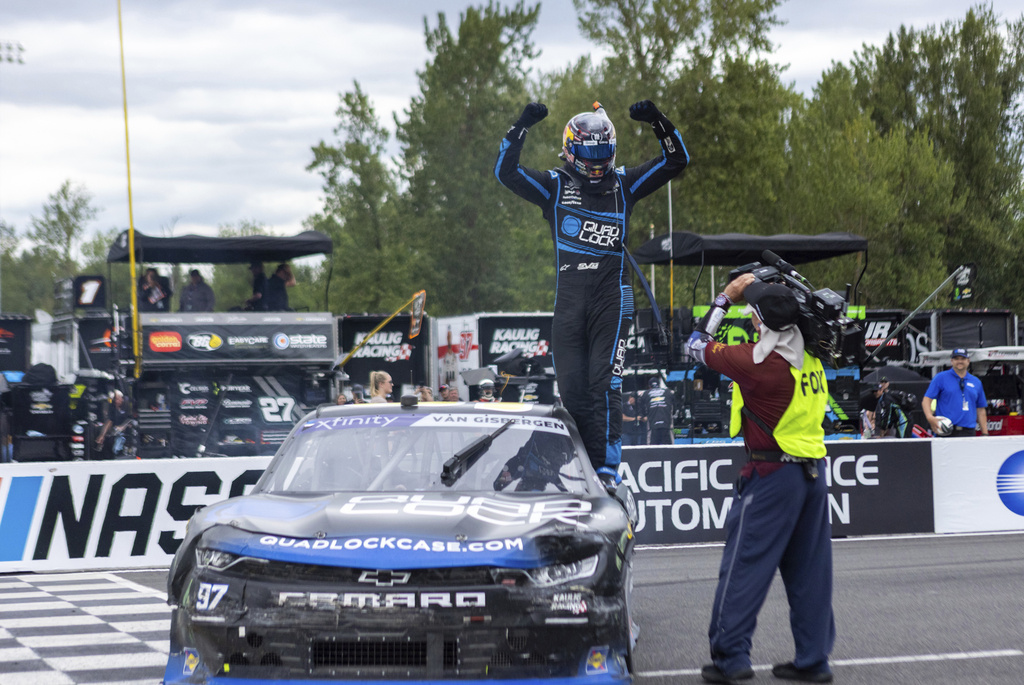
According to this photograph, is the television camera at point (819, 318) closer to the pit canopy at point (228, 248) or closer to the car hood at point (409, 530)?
the car hood at point (409, 530)

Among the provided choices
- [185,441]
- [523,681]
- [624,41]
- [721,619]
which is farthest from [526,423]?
[624,41]

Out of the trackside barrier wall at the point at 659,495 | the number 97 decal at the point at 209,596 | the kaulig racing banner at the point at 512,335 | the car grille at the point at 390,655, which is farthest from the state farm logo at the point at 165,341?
the car grille at the point at 390,655

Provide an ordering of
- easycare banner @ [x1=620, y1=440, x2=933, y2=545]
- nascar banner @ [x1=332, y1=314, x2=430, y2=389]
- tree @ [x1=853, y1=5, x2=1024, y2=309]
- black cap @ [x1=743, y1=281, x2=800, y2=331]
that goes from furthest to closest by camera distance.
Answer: tree @ [x1=853, y1=5, x2=1024, y2=309]
nascar banner @ [x1=332, y1=314, x2=430, y2=389]
easycare banner @ [x1=620, y1=440, x2=933, y2=545]
black cap @ [x1=743, y1=281, x2=800, y2=331]

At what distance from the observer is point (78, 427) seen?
18.0 meters

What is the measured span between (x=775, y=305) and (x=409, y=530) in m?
2.08

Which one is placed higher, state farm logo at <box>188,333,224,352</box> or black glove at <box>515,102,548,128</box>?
black glove at <box>515,102,548,128</box>

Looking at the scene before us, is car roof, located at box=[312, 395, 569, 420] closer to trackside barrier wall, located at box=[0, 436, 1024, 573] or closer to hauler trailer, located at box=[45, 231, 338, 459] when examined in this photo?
trackside barrier wall, located at box=[0, 436, 1024, 573]

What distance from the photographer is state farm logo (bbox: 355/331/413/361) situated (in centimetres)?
2308

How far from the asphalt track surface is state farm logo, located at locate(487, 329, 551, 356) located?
12.5 meters

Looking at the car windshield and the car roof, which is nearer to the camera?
the car windshield

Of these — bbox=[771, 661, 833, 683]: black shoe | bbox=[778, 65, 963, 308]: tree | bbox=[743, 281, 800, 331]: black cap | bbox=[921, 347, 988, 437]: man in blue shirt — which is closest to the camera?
bbox=[743, 281, 800, 331]: black cap

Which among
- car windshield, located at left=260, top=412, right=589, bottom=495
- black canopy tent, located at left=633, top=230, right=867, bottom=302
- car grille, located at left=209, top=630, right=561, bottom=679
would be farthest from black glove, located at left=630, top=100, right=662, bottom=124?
black canopy tent, located at left=633, top=230, right=867, bottom=302

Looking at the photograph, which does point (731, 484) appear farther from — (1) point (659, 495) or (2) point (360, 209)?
(2) point (360, 209)

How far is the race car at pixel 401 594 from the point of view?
13.0 feet
